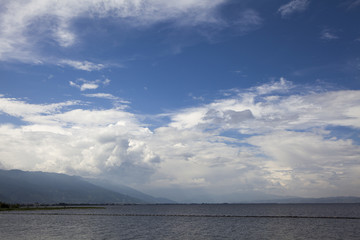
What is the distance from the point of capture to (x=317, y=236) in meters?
82.7

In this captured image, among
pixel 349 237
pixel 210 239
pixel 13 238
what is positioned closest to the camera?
pixel 13 238

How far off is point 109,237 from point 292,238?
159 ft

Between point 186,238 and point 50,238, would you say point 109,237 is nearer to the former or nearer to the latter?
point 50,238

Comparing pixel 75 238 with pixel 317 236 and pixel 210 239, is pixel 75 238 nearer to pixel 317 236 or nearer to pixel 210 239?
pixel 210 239

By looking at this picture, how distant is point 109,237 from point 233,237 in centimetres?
3281

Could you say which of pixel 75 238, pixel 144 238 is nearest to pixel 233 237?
pixel 144 238

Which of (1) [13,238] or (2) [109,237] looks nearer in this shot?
(1) [13,238]

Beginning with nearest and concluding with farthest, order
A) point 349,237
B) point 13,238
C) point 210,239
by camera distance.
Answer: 1. point 13,238
2. point 210,239
3. point 349,237

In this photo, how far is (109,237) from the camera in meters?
75.6

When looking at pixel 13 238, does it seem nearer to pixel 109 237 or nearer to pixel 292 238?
pixel 109 237

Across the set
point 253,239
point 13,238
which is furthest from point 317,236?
point 13,238

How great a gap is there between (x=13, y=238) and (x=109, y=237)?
22.5 metres

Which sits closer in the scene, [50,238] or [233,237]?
[50,238]

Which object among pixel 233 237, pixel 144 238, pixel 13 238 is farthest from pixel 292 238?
pixel 13 238
